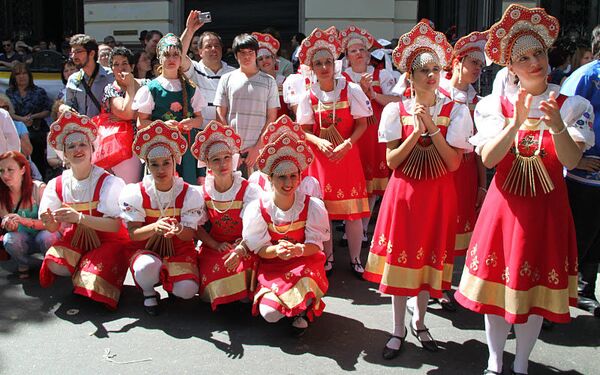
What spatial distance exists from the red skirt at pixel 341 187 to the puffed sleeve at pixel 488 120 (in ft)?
5.76

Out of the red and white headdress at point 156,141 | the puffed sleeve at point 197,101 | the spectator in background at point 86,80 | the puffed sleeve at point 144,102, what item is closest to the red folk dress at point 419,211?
the red and white headdress at point 156,141

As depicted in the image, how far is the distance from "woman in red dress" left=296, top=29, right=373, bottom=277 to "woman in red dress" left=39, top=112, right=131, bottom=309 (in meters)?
1.60

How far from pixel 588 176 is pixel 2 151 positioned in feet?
16.0

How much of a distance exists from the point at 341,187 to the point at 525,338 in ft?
6.92

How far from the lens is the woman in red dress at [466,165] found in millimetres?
4435

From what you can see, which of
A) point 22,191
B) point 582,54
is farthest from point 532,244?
point 582,54


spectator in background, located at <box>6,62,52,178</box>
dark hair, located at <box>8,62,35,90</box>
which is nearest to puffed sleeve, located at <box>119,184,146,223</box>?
spectator in background, located at <box>6,62,52,178</box>

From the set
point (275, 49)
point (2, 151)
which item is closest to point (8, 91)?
point (2, 151)

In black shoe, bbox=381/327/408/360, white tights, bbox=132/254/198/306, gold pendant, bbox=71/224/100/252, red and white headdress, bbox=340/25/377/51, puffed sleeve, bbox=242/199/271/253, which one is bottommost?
black shoe, bbox=381/327/408/360

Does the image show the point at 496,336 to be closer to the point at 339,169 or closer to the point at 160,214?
the point at 339,169

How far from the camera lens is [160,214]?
4461 mm

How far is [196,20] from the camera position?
5.73 metres

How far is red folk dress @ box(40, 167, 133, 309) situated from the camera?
4.46 m

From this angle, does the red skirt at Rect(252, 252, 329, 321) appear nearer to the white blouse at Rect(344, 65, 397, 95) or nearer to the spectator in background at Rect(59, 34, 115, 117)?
the white blouse at Rect(344, 65, 397, 95)
